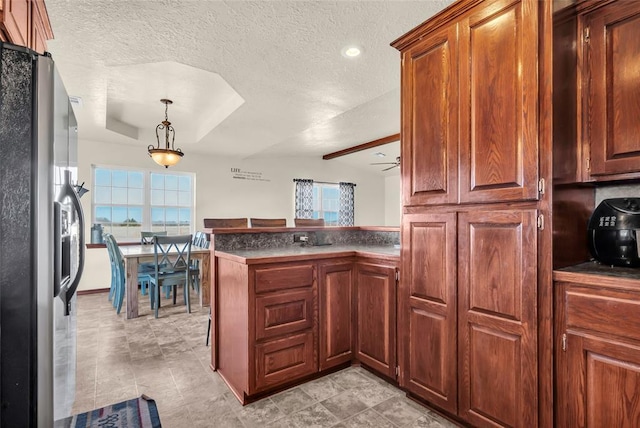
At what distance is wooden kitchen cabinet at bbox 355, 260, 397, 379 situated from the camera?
2.16m

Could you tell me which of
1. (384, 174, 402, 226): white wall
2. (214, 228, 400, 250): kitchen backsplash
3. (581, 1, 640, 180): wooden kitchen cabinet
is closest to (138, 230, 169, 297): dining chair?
(214, 228, 400, 250): kitchen backsplash

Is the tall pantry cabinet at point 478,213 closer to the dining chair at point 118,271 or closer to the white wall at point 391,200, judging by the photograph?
the dining chair at point 118,271

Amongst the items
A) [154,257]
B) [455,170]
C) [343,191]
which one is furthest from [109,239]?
[343,191]

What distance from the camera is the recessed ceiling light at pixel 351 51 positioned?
2486mm

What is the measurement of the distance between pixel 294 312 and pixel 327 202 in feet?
19.8

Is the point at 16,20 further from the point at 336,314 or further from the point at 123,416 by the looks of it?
the point at 336,314

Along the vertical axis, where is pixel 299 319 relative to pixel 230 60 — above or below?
below

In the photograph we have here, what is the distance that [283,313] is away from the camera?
2.08 meters

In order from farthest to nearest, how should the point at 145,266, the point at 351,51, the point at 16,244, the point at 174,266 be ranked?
the point at 145,266 → the point at 174,266 → the point at 351,51 → the point at 16,244

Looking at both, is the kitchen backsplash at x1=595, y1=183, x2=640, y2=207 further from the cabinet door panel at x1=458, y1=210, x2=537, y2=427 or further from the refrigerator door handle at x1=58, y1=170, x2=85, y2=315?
the refrigerator door handle at x1=58, y1=170, x2=85, y2=315

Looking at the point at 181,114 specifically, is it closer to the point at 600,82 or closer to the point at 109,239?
the point at 109,239

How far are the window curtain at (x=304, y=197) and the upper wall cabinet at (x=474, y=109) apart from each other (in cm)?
545

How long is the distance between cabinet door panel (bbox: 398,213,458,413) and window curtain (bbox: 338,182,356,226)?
6.13m

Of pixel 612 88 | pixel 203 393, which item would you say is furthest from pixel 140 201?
pixel 612 88
